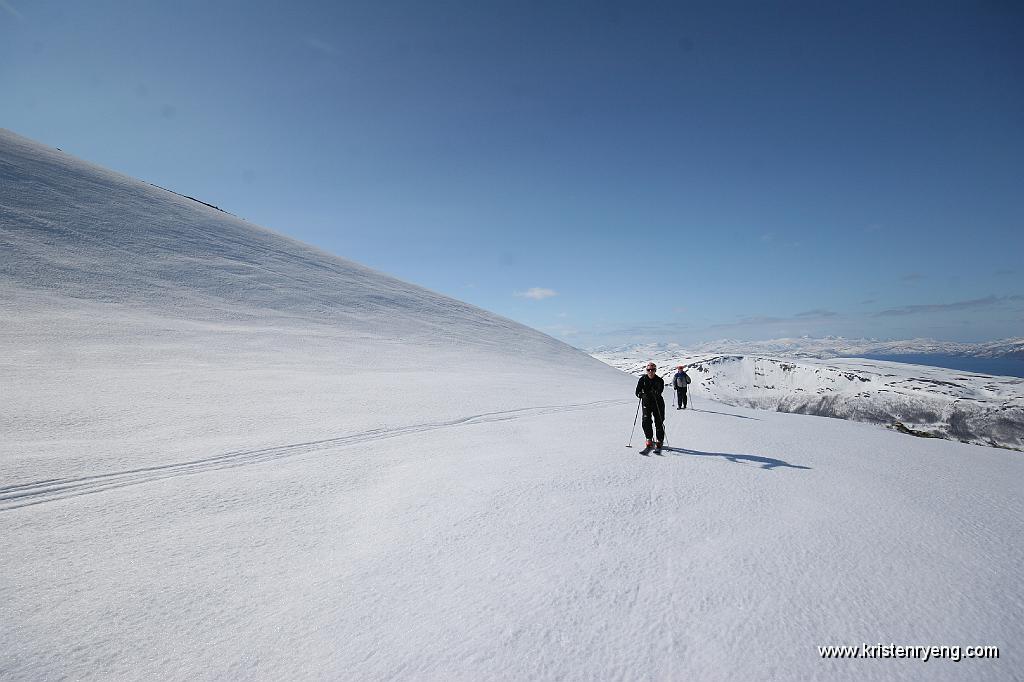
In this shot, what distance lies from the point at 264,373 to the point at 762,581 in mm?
13637

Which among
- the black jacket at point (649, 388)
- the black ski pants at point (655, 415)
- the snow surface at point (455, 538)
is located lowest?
the snow surface at point (455, 538)

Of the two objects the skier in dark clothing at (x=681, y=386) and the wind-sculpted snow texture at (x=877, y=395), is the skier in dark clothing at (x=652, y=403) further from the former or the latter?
the wind-sculpted snow texture at (x=877, y=395)

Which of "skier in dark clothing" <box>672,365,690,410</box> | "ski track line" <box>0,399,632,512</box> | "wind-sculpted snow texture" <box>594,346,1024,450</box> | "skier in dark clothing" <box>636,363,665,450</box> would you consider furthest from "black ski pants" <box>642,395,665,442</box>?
"wind-sculpted snow texture" <box>594,346,1024,450</box>

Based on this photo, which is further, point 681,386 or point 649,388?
point 681,386

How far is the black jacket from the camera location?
7.89 metres

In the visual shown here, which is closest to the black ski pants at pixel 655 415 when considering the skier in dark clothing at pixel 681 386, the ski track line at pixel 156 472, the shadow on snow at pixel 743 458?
the shadow on snow at pixel 743 458

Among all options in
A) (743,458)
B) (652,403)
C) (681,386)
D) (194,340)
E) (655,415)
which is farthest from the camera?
(194,340)

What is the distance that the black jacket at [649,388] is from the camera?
7.89m

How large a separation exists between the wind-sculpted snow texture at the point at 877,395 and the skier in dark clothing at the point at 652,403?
126 feet

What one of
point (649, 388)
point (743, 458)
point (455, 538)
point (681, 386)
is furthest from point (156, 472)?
point (681, 386)

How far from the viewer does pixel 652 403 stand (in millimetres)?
7832

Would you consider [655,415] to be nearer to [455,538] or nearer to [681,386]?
[455,538]

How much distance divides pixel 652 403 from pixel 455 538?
Answer: 529 centimetres

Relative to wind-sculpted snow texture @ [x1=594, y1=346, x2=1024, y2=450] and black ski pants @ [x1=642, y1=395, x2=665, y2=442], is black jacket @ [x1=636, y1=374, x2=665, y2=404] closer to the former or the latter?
black ski pants @ [x1=642, y1=395, x2=665, y2=442]
